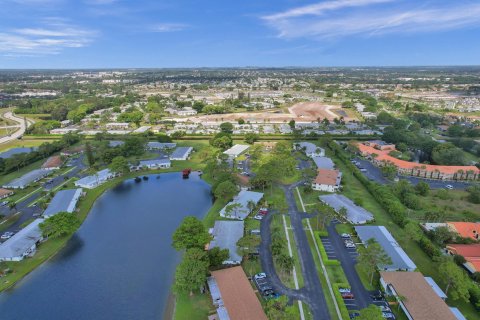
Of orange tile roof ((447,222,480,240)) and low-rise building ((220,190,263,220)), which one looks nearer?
orange tile roof ((447,222,480,240))

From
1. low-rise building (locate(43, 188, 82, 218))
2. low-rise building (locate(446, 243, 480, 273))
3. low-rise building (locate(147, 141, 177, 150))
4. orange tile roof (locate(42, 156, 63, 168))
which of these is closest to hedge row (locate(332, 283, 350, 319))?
low-rise building (locate(446, 243, 480, 273))

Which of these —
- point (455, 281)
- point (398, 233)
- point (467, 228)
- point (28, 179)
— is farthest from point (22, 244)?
point (467, 228)

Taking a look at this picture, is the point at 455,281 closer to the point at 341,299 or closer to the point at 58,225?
the point at 341,299

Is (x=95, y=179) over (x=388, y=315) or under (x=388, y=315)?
over

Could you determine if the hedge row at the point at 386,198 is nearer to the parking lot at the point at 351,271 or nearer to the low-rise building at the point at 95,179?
the parking lot at the point at 351,271

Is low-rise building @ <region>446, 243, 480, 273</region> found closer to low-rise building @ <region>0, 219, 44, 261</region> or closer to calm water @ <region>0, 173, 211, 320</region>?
calm water @ <region>0, 173, 211, 320</region>

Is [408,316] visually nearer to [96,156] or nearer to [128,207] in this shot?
[128,207]
